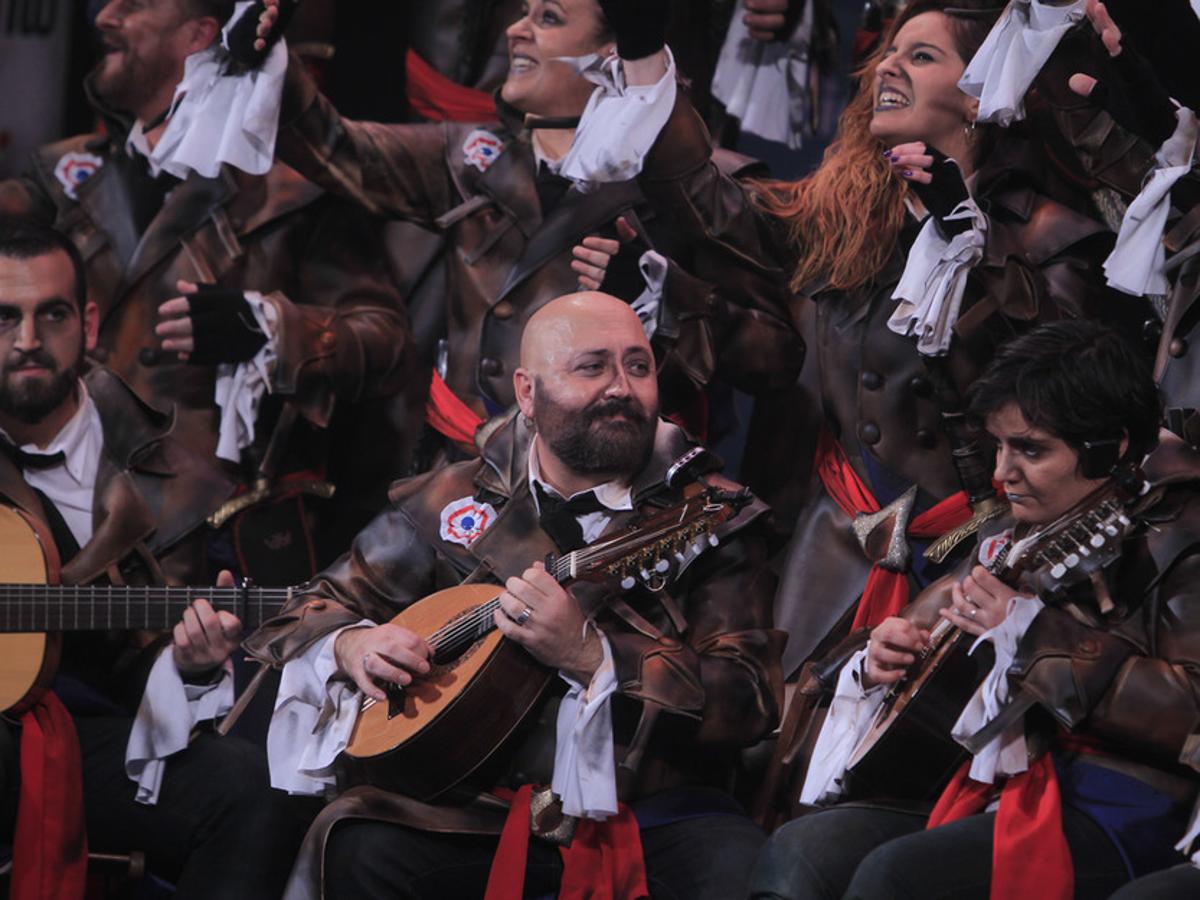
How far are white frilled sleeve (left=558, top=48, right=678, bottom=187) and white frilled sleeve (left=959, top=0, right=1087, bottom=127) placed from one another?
25.7 inches

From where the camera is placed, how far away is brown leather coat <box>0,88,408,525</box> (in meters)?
5.02

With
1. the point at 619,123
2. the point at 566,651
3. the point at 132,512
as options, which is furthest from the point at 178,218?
the point at 566,651

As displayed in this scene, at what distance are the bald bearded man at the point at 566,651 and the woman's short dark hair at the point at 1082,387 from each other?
62cm

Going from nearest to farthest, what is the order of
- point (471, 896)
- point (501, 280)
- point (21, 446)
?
point (471, 896), point (21, 446), point (501, 280)

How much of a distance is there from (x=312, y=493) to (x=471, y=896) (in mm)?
1625

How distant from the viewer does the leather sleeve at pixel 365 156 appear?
496 centimetres

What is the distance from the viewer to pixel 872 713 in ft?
12.0

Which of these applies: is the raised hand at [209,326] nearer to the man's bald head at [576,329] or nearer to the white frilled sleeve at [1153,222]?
Answer: the man's bald head at [576,329]

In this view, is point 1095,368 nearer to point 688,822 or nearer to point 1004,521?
point 1004,521

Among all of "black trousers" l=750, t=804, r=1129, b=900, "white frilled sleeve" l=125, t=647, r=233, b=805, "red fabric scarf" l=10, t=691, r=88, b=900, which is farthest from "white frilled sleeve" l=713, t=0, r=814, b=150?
"red fabric scarf" l=10, t=691, r=88, b=900

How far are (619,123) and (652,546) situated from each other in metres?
1.08

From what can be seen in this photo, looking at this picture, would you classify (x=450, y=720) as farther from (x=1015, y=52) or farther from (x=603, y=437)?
(x=1015, y=52)

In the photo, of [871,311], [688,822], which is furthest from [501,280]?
[688,822]

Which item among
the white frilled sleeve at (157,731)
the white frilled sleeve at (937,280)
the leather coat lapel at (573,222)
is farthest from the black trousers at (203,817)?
the white frilled sleeve at (937,280)
